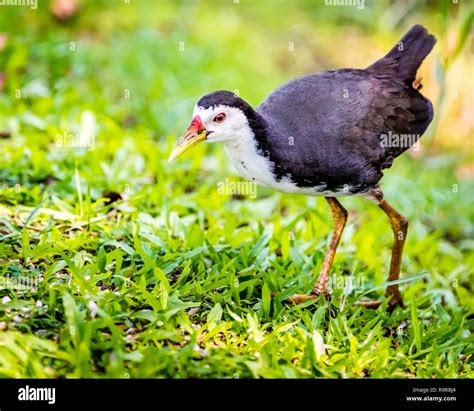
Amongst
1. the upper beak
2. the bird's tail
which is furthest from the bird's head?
the bird's tail

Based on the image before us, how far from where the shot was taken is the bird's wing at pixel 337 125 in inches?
175

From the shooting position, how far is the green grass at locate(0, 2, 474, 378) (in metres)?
3.87

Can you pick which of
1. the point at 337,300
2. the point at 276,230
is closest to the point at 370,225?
the point at 276,230

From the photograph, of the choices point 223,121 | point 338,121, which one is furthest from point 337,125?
point 223,121

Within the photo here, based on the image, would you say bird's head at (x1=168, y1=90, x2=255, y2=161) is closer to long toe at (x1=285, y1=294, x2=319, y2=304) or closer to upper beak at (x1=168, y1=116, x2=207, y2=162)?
upper beak at (x1=168, y1=116, x2=207, y2=162)

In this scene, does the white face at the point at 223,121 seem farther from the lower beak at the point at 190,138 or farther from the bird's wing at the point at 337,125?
the bird's wing at the point at 337,125

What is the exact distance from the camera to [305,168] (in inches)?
174

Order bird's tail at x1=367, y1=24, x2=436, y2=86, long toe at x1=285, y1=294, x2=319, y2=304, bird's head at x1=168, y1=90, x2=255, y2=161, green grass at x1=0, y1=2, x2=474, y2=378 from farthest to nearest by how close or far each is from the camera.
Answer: bird's tail at x1=367, y1=24, x2=436, y2=86 < long toe at x1=285, y1=294, x2=319, y2=304 < bird's head at x1=168, y1=90, x2=255, y2=161 < green grass at x1=0, y1=2, x2=474, y2=378

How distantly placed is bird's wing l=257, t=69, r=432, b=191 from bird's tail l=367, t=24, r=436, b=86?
0.14 meters

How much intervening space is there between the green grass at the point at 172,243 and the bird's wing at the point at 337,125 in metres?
0.77
